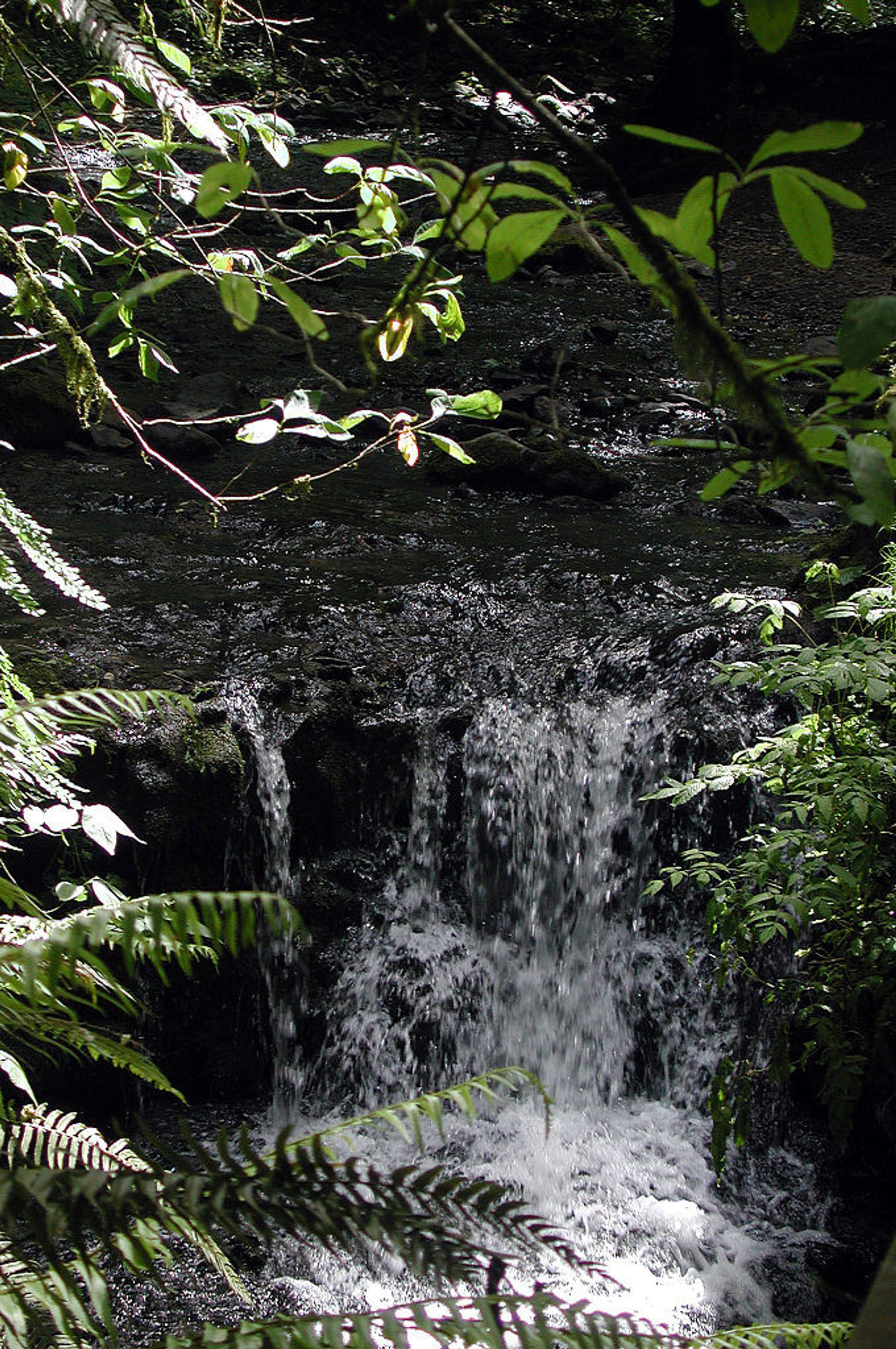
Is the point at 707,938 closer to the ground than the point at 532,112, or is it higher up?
closer to the ground

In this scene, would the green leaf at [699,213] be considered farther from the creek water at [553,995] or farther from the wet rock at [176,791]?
the wet rock at [176,791]

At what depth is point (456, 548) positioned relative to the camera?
6266 mm

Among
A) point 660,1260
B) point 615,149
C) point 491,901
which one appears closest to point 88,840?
point 491,901

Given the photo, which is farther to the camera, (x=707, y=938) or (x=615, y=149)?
→ (x=615, y=149)

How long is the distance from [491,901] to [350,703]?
1.05m

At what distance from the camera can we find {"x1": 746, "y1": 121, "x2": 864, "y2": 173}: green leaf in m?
0.99

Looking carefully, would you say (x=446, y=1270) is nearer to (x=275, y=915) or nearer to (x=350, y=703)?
(x=275, y=915)

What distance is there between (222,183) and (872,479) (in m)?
0.84

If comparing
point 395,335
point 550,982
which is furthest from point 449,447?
point 550,982

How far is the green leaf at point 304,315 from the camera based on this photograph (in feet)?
4.52

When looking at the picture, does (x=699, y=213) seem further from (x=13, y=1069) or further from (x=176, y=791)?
(x=176, y=791)

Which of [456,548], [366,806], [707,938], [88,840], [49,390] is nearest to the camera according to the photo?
[707,938]

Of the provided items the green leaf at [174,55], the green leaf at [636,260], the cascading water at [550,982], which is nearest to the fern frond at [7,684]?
the green leaf at [174,55]

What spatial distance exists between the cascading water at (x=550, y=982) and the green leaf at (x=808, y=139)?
383 cm
